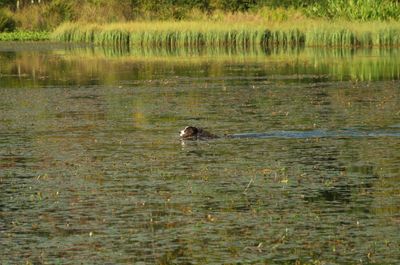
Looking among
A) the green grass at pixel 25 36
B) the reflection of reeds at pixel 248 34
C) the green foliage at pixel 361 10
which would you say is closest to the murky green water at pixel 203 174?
the reflection of reeds at pixel 248 34

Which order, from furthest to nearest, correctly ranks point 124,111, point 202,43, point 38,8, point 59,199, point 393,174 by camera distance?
point 38,8
point 202,43
point 124,111
point 393,174
point 59,199

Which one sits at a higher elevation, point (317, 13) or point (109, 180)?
point (109, 180)

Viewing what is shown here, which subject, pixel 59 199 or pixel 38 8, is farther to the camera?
pixel 38 8

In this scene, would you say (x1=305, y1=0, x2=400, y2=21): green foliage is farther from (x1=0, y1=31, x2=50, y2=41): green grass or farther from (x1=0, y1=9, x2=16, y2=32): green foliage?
(x1=0, y1=9, x2=16, y2=32): green foliage

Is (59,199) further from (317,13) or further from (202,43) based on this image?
(317,13)

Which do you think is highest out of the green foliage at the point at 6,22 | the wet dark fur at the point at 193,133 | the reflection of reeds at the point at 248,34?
the wet dark fur at the point at 193,133

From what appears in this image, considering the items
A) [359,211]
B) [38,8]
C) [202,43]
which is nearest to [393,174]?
[359,211]

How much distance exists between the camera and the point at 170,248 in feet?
33.7

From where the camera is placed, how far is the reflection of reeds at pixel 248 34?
157 feet

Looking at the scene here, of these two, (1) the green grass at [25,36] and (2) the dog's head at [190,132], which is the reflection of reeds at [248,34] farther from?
(2) the dog's head at [190,132]

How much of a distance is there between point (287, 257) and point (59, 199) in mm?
4011

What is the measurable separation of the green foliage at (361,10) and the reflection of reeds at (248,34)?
14.5 ft

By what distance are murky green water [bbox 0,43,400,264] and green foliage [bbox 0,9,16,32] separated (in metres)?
40.9

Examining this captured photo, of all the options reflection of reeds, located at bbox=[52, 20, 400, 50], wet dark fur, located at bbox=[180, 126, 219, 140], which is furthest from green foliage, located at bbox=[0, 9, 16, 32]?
wet dark fur, located at bbox=[180, 126, 219, 140]
